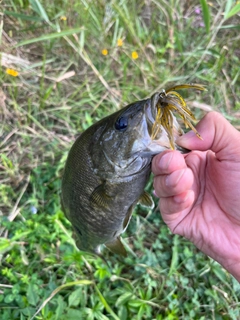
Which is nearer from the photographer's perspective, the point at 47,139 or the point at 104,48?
the point at 47,139

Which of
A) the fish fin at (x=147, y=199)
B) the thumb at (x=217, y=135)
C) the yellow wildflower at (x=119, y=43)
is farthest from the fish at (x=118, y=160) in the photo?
the yellow wildflower at (x=119, y=43)

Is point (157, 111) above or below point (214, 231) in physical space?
above

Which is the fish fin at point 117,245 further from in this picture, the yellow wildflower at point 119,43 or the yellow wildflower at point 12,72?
the yellow wildflower at point 119,43

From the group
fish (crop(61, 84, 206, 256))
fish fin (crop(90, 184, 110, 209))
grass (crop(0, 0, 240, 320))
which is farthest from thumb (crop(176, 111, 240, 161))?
grass (crop(0, 0, 240, 320))

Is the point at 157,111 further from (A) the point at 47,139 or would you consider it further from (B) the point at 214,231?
(A) the point at 47,139

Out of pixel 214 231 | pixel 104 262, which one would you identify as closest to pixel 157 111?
pixel 214 231

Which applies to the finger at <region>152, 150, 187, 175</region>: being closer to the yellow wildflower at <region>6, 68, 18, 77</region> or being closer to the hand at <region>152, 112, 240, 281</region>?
the hand at <region>152, 112, 240, 281</region>

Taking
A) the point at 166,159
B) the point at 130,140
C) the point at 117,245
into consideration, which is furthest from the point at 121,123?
the point at 117,245

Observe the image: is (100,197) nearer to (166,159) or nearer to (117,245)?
(166,159)
